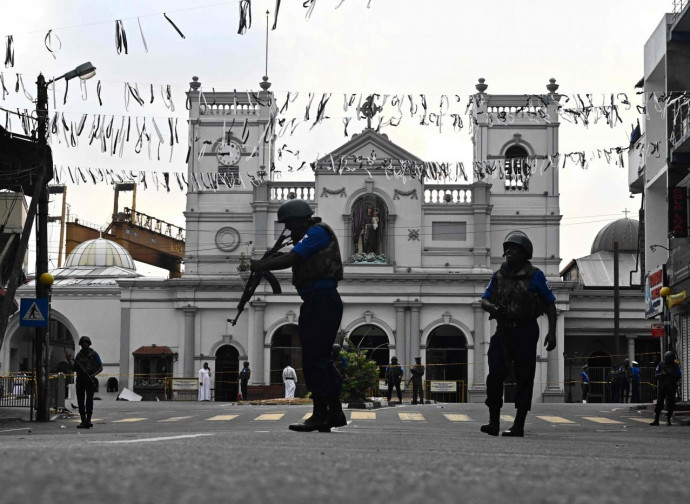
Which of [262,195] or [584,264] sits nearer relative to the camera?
[262,195]

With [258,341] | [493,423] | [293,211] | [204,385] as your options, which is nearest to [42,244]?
[493,423]

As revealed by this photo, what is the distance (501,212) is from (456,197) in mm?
2363

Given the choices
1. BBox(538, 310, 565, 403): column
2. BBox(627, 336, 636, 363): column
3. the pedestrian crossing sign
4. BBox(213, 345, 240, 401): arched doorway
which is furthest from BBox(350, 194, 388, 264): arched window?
the pedestrian crossing sign

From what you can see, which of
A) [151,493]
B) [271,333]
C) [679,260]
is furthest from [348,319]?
[151,493]

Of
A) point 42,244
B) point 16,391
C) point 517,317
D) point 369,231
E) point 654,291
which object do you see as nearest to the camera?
point 517,317

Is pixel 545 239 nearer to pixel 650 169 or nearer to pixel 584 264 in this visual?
pixel 584 264

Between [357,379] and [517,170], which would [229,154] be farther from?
[357,379]

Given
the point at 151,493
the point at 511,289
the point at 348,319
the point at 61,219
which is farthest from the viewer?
the point at 61,219

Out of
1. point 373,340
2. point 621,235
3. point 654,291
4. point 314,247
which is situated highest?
point 621,235

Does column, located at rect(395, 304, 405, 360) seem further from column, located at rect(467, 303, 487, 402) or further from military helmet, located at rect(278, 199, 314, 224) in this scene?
military helmet, located at rect(278, 199, 314, 224)

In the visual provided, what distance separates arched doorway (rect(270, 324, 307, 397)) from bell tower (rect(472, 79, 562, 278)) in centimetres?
1055

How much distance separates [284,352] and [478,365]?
30.3 ft

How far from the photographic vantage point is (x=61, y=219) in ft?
347

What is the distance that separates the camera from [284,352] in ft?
193
